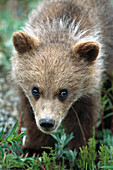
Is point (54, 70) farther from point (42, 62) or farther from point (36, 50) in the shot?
point (36, 50)

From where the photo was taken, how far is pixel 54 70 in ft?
11.9

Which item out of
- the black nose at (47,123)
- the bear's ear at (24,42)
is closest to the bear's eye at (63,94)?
the black nose at (47,123)

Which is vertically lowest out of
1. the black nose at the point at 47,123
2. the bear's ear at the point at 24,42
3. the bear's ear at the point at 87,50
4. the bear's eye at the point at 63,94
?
the black nose at the point at 47,123

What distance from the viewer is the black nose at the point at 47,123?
3.37 metres

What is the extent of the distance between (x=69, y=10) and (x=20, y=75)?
1.42m

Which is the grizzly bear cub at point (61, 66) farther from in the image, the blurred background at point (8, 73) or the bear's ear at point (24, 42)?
the blurred background at point (8, 73)

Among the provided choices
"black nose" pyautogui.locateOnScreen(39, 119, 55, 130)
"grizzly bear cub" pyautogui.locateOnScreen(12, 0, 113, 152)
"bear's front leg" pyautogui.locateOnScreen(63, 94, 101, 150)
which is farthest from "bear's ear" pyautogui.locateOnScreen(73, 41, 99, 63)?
"black nose" pyautogui.locateOnScreen(39, 119, 55, 130)

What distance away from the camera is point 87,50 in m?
3.86

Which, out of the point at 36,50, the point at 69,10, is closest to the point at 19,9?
the point at 69,10

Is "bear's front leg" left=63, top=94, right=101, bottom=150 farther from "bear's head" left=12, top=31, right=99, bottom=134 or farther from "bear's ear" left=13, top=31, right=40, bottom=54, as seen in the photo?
"bear's ear" left=13, top=31, right=40, bottom=54

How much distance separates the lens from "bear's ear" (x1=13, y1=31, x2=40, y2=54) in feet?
12.6

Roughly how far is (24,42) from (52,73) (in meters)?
0.68

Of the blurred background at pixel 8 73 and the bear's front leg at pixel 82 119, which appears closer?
the bear's front leg at pixel 82 119

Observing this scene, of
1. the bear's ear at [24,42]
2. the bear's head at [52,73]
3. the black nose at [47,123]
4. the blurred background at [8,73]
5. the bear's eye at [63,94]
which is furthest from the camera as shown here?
the blurred background at [8,73]
